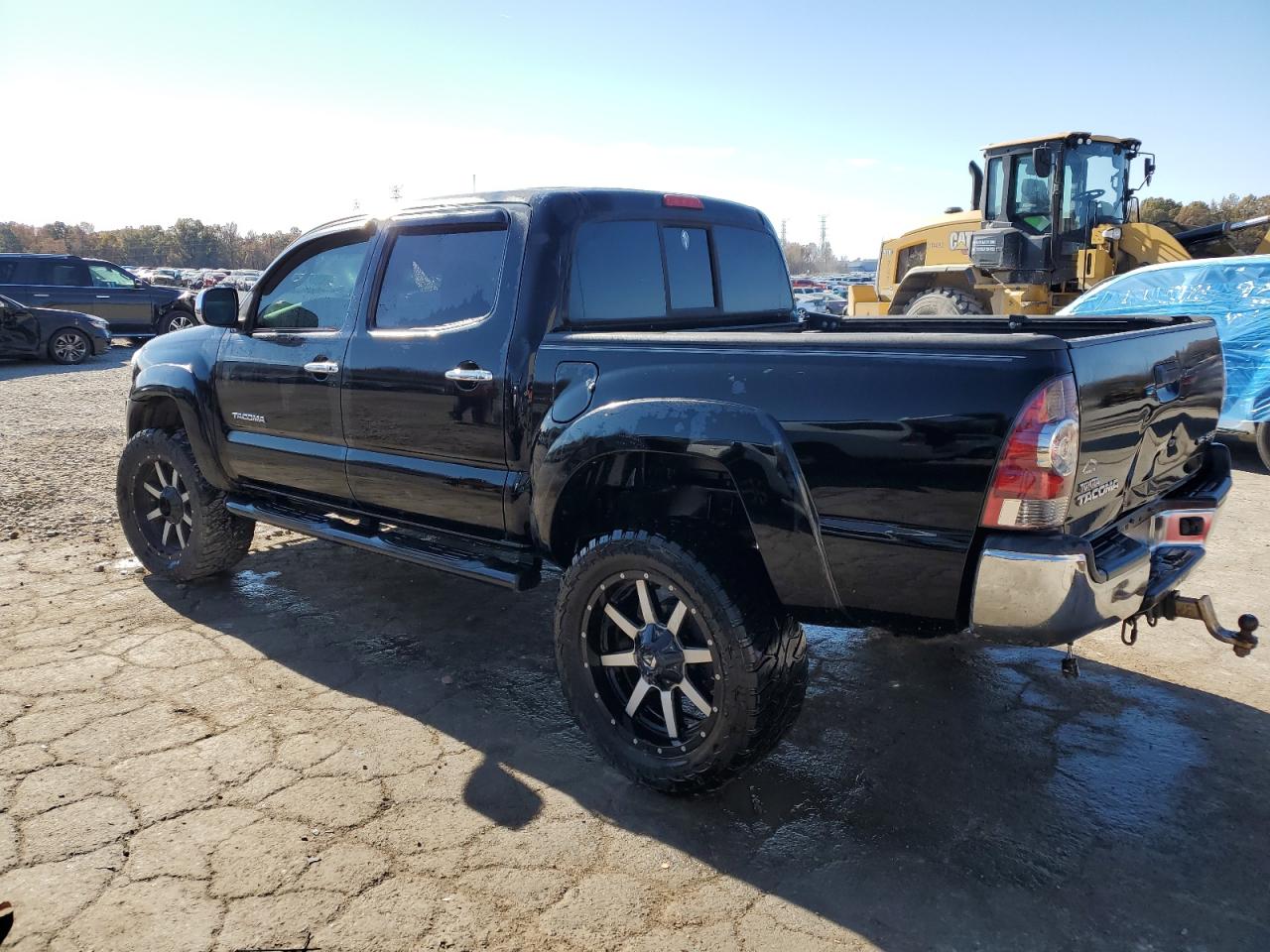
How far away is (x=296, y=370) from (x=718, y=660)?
2.54m

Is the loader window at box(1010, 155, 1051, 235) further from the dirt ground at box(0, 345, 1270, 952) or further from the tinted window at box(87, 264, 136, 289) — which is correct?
the tinted window at box(87, 264, 136, 289)

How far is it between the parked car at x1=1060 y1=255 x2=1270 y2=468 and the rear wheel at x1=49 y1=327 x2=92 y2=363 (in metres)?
15.8

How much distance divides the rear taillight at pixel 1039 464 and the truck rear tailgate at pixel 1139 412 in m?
0.06

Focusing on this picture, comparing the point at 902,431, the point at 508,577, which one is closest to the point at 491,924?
the point at 508,577

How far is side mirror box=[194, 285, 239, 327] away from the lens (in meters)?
4.31

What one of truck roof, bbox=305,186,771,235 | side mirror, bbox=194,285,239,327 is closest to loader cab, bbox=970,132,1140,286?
truck roof, bbox=305,186,771,235

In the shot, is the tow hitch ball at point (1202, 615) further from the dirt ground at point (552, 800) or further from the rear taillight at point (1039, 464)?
the rear taillight at point (1039, 464)

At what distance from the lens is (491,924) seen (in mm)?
2457

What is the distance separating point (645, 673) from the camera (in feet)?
9.98

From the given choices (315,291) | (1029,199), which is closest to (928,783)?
(315,291)

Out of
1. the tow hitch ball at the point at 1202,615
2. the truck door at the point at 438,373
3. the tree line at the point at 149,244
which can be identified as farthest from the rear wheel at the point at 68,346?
the tree line at the point at 149,244

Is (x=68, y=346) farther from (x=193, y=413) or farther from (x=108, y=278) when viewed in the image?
(x=193, y=413)

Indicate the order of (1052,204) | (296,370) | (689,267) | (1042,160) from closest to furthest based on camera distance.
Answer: (689,267)
(296,370)
(1042,160)
(1052,204)

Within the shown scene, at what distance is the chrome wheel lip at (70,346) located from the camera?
614 inches
